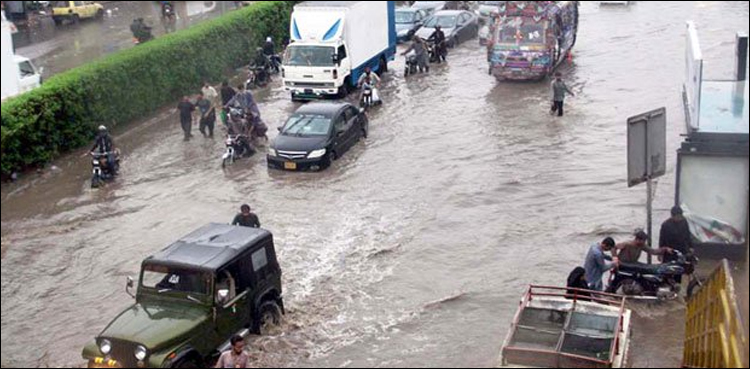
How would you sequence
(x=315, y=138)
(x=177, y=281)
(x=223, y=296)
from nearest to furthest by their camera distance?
(x=223, y=296) → (x=177, y=281) → (x=315, y=138)

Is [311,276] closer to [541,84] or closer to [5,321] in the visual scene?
[5,321]

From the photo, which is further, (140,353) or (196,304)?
(196,304)

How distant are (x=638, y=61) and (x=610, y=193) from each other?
15508 mm

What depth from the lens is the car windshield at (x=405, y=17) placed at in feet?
141

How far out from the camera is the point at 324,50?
32.0 metres

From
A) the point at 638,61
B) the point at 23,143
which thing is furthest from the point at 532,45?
the point at 23,143

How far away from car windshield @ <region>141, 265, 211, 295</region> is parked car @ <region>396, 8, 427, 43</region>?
2860 centimetres

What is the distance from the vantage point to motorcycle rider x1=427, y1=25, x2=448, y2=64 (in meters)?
37.3

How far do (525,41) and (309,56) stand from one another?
718 cm

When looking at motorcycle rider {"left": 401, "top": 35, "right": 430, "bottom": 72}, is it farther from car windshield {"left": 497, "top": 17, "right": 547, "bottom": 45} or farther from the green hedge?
the green hedge

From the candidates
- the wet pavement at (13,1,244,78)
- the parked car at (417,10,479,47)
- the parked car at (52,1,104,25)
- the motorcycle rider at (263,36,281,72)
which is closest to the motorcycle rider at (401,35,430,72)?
the parked car at (417,10,479,47)

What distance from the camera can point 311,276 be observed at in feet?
59.7

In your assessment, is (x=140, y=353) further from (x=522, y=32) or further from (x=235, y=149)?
(x=522, y=32)

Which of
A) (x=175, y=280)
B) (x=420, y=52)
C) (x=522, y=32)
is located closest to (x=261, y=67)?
(x=420, y=52)
